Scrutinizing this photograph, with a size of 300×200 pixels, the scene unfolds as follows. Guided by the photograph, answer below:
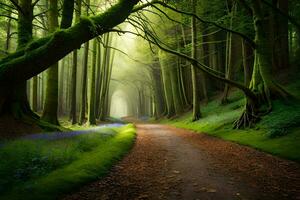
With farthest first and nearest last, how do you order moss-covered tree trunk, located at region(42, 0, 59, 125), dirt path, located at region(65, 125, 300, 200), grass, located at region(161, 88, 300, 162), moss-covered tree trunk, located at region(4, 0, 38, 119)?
moss-covered tree trunk, located at region(42, 0, 59, 125) < moss-covered tree trunk, located at region(4, 0, 38, 119) < grass, located at region(161, 88, 300, 162) < dirt path, located at region(65, 125, 300, 200)

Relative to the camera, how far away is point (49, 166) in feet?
24.8

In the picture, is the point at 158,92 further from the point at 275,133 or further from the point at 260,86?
the point at 275,133

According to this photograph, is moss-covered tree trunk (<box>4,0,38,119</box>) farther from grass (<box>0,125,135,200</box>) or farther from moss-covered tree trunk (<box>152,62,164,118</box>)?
moss-covered tree trunk (<box>152,62,164,118</box>)

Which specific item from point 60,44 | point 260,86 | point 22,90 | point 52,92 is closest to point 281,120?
point 260,86

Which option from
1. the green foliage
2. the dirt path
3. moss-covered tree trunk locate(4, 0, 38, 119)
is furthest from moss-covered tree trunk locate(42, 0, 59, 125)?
the green foliage

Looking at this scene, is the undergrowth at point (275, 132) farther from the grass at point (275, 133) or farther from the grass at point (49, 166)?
the grass at point (49, 166)

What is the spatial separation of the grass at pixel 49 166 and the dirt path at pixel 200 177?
1.24 ft

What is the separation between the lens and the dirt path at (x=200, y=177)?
6.26 meters

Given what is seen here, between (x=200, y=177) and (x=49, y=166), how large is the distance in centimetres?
388

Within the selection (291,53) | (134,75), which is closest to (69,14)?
(291,53)

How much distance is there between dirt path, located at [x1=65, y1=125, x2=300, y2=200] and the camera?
626 centimetres

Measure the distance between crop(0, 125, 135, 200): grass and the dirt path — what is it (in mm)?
379

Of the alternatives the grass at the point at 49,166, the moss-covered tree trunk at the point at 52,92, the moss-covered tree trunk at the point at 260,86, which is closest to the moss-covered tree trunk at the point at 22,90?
the moss-covered tree trunk at the point at 52,92

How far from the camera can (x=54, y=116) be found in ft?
48.7
